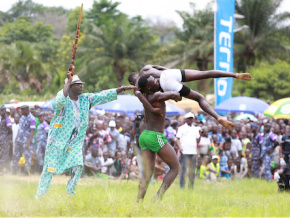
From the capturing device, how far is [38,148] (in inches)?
551

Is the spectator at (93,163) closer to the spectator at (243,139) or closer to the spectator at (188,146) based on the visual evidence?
the spectator at (188,146)

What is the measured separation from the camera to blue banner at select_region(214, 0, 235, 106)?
59.7 feet

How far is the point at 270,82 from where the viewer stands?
38688 millimetres

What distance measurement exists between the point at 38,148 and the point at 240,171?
629 centimetres

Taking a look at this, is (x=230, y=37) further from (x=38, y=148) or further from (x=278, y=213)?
(x=278, y=213)

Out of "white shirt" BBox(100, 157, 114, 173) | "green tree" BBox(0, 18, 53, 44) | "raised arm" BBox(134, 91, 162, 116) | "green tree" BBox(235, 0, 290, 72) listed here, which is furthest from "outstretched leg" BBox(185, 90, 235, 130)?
"green tree" BBox(0, 18, 53, 44)

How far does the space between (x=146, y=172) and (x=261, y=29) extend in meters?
29.0

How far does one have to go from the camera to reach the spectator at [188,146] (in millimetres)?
11539

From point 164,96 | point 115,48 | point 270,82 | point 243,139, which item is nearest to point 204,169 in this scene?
point 243,139

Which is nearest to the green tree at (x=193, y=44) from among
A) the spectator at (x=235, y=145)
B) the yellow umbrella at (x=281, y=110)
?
the yellow umbrella at (x=281, y=110)

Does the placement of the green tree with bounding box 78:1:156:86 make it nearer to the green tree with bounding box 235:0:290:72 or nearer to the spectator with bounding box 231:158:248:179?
the green tree with bounding box 235:0:290:72

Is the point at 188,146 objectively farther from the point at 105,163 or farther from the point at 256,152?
the point at 256,152

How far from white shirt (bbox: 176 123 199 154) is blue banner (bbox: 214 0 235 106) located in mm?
6629

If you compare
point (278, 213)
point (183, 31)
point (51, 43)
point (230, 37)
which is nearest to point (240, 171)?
point (230, 37)
